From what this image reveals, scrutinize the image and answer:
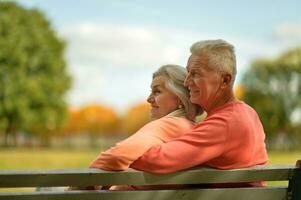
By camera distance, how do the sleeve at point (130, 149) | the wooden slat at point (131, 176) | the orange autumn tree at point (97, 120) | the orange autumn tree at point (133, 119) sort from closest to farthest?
the wooden slat at point (131, 176), the sleeve at point (130, 149), the orange autumn tree at point (133, 119), the orange autumn tree at point (97, 120)

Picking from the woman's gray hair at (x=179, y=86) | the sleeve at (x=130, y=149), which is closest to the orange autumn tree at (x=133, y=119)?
the woman's gray hair at (x=179, y=86)

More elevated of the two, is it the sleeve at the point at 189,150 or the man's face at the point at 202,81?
the man's face at the point at 202,81

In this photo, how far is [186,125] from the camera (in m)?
2.76

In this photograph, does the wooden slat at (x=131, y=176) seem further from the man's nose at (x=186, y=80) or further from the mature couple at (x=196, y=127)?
the man's nose at (x=186, y=80)

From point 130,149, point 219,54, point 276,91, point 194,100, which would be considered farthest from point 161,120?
point 276,91

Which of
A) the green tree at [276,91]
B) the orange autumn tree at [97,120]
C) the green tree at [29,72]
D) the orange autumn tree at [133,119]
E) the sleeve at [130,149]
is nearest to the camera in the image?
the sleeve at [130,149]

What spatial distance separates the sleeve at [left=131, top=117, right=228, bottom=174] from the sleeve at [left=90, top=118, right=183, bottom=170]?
3 centimetres

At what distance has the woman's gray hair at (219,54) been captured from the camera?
271cm

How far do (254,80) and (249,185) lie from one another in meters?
43.2

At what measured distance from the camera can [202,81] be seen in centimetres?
274

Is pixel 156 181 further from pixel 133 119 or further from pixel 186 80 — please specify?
pixel 133 119

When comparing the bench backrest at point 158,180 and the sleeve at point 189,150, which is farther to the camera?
the sleeve at point 189,150

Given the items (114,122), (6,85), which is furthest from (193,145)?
(114,122)

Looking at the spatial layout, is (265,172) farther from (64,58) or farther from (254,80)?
(254,80)
